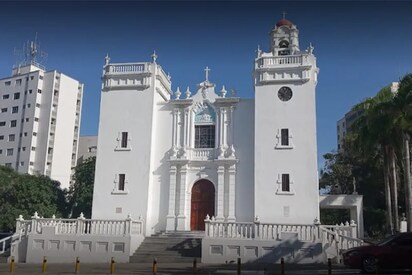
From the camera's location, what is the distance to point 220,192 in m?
26.3

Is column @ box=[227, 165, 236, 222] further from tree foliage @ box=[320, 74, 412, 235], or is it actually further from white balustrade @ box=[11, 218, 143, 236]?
tree foliage @ box=[320, 74, 412, 235]

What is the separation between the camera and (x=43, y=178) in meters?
43.8

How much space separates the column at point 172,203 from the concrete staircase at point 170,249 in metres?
1.14

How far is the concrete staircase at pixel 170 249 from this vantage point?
70.8 ft

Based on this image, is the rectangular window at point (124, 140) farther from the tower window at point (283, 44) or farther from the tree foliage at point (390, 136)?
the tree foliage at point (390, 136)

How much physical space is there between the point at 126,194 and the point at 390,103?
14727 mm

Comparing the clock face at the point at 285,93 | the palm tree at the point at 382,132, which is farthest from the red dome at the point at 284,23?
the palm tree at the point at 382,132

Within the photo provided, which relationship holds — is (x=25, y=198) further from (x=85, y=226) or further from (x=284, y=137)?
(x=284, y=137)

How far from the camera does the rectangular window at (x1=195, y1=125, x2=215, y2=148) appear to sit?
27828mm

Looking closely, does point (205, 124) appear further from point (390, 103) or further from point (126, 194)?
point (390, 103)

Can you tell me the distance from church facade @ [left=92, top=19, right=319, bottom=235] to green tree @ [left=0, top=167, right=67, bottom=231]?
1660 cm

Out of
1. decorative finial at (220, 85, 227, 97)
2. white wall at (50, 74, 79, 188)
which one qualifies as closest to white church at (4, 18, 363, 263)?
decorative finial at (220, 85, 227, 97)

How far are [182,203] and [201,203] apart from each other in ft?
3.77

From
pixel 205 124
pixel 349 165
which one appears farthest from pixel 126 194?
pixel 349 165
